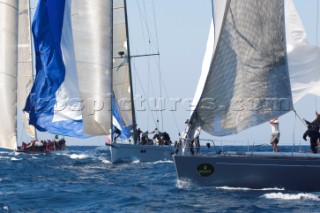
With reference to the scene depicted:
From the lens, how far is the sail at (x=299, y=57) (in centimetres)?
2183

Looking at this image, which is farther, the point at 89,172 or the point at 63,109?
the point at 63,109

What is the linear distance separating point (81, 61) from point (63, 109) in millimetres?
4524

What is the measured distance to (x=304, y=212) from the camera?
19281mm

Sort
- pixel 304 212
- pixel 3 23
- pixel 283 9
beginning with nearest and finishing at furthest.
A: pixel 304 212, pixel 283 9, pixel 3 23

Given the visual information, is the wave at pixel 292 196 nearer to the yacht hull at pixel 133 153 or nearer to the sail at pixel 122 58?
the yacht hull at pixel 133 153

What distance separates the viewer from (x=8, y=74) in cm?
5359

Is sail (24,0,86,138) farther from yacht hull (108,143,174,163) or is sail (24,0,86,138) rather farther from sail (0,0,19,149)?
sail (0,0,19,149)

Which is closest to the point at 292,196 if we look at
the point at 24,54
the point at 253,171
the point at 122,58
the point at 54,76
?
the point at 253,171

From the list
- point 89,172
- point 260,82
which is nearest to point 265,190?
point 260,82

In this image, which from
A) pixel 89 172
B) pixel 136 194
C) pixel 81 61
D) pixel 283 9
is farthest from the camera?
pixel 81 61

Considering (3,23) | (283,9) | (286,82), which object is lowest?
(286,82)

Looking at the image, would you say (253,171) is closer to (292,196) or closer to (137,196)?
(292,196)

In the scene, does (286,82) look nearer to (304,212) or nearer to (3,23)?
(304,212)

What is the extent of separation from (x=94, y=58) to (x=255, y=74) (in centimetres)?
2023
